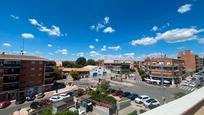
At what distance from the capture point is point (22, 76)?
38.3 m

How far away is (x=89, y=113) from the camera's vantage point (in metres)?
26.9

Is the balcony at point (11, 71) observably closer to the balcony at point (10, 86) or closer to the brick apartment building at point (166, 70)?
the balcony at point (10, 86)

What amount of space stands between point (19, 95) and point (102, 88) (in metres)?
19.0

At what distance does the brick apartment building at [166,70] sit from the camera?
56.4 meters

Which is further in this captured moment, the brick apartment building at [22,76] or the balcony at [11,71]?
the balcony at [11,71]

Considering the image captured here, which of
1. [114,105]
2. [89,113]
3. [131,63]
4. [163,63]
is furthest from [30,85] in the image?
[131,63]

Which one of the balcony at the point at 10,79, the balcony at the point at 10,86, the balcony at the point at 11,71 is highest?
the balcony at the point at 11,71

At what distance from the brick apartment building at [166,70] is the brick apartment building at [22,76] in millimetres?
36776

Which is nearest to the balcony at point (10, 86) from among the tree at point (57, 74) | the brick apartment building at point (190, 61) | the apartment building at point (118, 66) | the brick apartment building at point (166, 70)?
the tree at point (57, 74)

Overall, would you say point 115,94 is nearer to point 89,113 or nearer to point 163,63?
point 89,113

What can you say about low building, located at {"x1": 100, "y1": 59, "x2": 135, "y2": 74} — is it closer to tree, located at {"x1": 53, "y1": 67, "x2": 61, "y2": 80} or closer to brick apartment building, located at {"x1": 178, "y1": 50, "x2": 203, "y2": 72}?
brick apartment building, located at {"x1": 178, "y1": 50, "x2": 203, "y2": 72}

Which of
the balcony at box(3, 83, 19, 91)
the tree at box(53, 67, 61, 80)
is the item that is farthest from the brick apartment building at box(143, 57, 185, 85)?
the balcony at box(3, 83, 19, 91)

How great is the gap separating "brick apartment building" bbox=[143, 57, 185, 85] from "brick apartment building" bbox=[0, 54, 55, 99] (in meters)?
36.8

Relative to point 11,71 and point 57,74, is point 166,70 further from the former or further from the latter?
point 11,71
